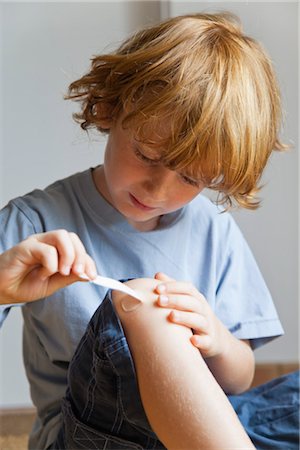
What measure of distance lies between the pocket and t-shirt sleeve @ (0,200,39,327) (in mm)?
134

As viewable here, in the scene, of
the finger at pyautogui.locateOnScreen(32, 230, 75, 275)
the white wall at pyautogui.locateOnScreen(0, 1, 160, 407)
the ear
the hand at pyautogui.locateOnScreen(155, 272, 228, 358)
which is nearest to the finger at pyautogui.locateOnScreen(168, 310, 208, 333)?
the hand at pyautogui.locateOnScreen(155, 272, 228, 358)

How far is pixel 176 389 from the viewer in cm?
57

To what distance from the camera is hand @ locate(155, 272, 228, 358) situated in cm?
63

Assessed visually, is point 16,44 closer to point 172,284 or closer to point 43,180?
point 43,180

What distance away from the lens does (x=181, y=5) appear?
1.04 m

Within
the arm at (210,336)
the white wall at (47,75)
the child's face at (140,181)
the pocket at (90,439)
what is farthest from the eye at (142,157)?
the white wall at (47,75)

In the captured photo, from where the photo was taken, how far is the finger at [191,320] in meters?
0.62

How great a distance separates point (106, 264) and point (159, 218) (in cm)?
8

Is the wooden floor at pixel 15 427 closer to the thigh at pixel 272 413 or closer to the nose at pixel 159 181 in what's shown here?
the thigh at pixel 272 413

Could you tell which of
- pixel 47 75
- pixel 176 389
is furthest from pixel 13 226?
pixel 47 75

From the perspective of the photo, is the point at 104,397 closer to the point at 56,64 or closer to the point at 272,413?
the point at 272,413

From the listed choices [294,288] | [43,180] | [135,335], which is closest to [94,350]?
[135,335]

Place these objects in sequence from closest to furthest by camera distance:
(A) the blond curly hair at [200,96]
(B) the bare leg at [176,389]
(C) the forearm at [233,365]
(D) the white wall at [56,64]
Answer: (B) the bare leg at [176,389], (A) the blond curly hair at [200,96], (C) the forearm at [233,365], (D) the white wall at [56,64]

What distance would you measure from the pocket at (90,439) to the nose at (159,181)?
0.22 meters
